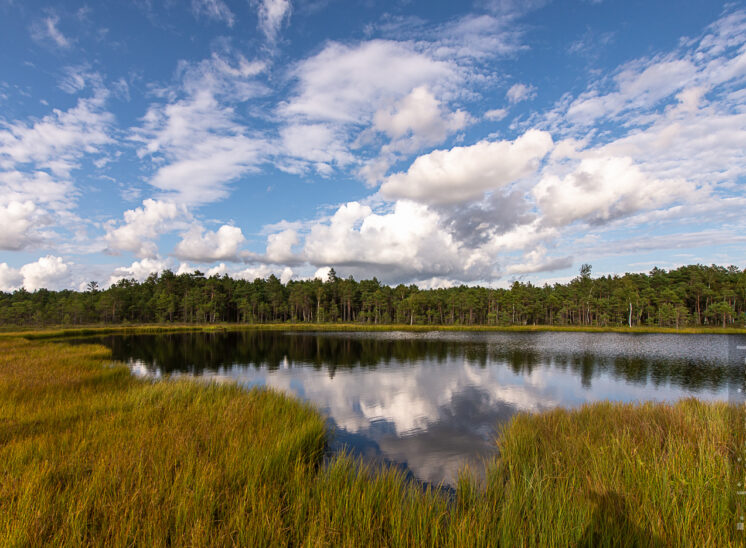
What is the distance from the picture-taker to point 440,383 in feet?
83.5

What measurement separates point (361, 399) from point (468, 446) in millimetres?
9094

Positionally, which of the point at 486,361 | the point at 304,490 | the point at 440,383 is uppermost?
the point at 304,490

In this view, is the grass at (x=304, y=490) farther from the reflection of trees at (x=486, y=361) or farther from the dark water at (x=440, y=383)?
the reflection of trees at (x=486, y=361)

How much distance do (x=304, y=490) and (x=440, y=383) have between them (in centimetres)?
2055

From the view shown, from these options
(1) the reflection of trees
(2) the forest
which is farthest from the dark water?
(2) the forest

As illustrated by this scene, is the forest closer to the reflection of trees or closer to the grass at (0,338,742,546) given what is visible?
the reflection of trees

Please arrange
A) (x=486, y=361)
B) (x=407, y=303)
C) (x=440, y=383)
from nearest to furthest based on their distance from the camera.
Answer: (x=440, y=383)
(x=486, y=361)
(x=407, y=303)

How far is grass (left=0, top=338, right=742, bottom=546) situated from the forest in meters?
111

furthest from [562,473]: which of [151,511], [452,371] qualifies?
[452,371]

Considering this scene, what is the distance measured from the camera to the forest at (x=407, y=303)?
107m

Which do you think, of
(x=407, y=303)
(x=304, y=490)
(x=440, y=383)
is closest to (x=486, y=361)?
(x=440, y=383)

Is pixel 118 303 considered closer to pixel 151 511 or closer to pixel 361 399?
pixel 361 399

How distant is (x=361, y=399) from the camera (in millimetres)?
20766

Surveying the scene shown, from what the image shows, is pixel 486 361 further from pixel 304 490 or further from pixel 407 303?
pixel 407 303
